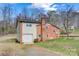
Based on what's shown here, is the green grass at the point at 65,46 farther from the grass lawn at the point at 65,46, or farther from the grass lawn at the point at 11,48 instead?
the grass lawn at the point at 11,48

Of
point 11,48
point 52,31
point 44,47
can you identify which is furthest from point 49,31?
point 11,48

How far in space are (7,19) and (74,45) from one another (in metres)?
0.54

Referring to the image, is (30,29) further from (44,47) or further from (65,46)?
(65,46)

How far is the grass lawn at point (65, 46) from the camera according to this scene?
2.26 meters

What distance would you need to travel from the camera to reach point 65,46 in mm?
2262

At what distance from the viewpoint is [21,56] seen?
2262 mm

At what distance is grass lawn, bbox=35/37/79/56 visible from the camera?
2258mm

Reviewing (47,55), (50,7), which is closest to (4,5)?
(50,7)

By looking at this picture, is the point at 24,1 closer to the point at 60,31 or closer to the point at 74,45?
the point at 60,31

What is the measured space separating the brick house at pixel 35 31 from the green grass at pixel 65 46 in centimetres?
5

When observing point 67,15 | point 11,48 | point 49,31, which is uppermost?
point 67,15

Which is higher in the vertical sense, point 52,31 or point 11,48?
point 52,31

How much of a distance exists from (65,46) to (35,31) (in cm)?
25

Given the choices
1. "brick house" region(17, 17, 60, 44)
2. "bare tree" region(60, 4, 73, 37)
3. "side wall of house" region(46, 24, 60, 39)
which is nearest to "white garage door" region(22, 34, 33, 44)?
"brick house" region(17, 17, 60, 44)
